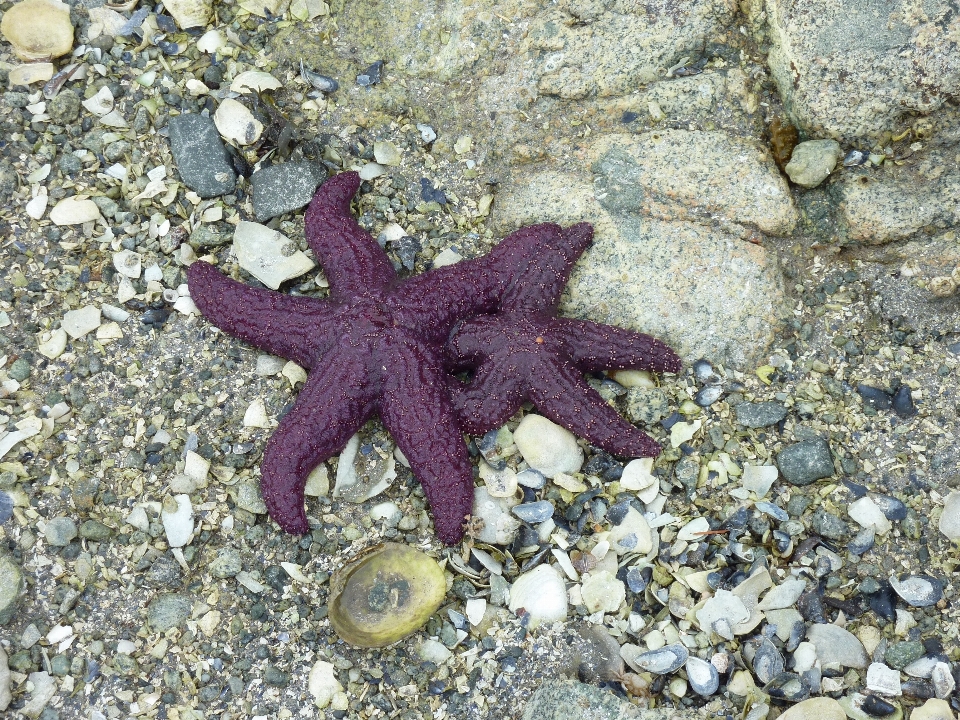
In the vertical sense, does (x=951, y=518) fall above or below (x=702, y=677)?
above

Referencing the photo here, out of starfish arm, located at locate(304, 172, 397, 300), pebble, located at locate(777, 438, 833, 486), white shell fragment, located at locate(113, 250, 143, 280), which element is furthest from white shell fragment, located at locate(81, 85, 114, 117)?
pebble, located at locate(777, 438, 833, 486)

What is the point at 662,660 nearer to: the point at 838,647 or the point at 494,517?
the point at 838,647

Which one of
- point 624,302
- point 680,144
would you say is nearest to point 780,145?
point 680,144

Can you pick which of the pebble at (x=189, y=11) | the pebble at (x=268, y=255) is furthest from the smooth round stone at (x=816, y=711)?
the pebble at (x=189, y=11)

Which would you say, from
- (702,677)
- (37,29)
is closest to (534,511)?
(702,677)

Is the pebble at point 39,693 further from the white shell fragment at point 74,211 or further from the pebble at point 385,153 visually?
the pebble at point 385,153

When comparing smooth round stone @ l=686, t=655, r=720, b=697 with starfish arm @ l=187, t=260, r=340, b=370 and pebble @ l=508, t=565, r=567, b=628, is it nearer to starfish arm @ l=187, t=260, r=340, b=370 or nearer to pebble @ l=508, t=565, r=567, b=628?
pebble @ l=508, t=565, r=567, b=628

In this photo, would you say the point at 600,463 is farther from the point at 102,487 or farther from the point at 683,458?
the point at 102,487
